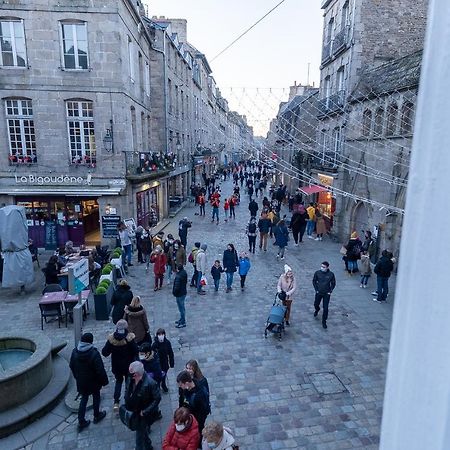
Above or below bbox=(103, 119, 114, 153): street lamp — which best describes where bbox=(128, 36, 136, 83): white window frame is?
above

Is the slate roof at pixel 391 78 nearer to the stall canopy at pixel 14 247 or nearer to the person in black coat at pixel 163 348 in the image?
the person in black coat at pixel 163 348

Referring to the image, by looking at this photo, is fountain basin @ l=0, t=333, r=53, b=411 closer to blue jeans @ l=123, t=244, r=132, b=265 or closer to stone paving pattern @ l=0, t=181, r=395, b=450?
stone paving pattern @ l=0, t=181, r=395, b=450

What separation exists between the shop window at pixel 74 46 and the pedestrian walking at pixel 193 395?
48.8ft

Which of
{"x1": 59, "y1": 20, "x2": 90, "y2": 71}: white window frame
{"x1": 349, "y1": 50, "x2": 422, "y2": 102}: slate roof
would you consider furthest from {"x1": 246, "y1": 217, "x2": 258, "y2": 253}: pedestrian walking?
{"x1": 59, "y1": 20, "x2": 90, "y2": 71}: white window frame

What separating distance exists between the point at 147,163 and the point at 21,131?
19.1ft

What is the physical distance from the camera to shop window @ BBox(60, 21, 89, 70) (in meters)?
15.4

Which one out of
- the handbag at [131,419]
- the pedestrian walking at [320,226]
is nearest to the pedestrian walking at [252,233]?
the pedestrian walking at [320,226]

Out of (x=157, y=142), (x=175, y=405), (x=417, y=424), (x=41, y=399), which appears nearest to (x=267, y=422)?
(x=175, y=405)

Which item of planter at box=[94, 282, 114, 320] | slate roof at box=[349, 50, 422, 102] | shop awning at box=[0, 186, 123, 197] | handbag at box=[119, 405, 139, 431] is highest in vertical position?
slate roof at box=[349, 50, 422, 102]

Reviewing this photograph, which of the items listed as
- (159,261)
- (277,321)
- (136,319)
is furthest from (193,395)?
(159,261)

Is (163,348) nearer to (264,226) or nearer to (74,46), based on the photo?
(264,226)

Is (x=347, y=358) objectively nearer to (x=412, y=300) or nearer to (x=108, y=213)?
(x=412, y=300)

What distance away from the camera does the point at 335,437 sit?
5.85 meters

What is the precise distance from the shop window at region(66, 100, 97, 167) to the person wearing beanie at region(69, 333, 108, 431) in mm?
12165
